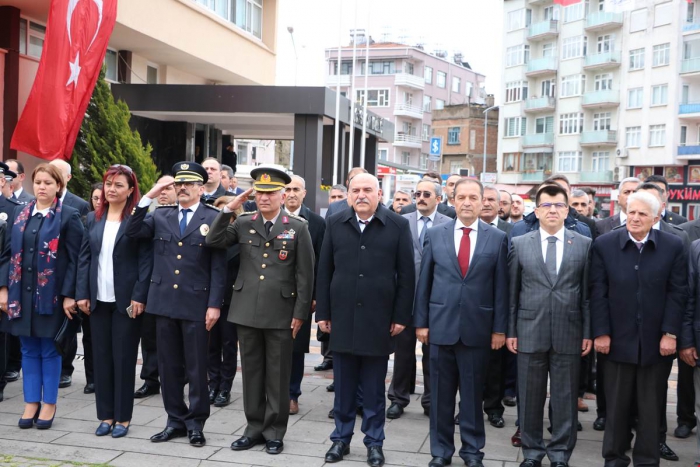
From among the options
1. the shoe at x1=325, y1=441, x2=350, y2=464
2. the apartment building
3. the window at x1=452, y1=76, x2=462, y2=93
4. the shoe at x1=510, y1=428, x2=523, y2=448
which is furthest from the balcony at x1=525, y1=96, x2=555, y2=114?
the shoe at x1=325, y1=441, x2=350, y2=464

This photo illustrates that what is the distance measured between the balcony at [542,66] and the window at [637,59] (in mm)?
7337

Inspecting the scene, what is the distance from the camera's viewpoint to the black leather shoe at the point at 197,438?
21.6 ft

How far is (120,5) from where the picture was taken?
1791cm

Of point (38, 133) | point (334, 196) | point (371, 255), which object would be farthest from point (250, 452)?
point (38, 133)

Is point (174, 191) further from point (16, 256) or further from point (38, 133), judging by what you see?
point (38, 133)

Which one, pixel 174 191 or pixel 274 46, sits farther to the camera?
pixel 274 46

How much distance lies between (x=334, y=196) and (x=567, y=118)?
5647 cm

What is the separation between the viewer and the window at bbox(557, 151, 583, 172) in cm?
6238

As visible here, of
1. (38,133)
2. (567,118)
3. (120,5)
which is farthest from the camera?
(567,118)

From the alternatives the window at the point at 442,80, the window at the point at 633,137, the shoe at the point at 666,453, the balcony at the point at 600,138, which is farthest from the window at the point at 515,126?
the shoe at the point at 666,453

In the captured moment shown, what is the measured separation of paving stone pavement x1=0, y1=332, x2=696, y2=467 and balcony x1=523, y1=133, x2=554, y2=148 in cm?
5874

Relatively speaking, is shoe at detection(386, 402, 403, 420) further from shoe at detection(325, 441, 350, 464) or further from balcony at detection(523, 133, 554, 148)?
balcony at detection(523, 133, 554, 148)

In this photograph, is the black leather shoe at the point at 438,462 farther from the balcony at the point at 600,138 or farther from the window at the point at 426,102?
the window at the point at 426,102

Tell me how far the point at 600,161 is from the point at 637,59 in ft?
26.1
